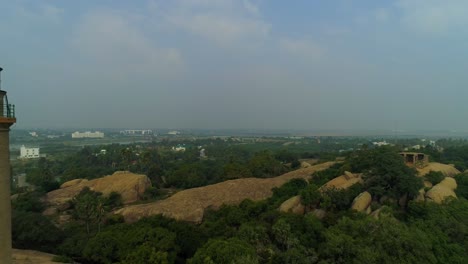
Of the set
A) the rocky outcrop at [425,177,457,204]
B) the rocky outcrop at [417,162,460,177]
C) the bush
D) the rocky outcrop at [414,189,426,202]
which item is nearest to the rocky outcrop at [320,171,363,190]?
the rocky outcrop at [414,189,426,202]

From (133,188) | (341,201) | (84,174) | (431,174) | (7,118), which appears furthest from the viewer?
(84,174)

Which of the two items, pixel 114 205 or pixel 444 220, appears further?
pixel 114 205

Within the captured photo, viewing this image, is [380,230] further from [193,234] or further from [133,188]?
[133,188]

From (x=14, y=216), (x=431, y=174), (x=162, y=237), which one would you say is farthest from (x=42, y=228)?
(x=431, y=174)

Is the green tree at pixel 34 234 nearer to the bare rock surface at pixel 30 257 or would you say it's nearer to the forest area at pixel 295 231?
the forest area at pixel 295 231

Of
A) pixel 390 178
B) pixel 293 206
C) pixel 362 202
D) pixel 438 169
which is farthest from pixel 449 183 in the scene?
pixel 293 206

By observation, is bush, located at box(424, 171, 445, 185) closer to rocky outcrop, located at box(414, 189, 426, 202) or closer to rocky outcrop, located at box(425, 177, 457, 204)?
rocky outcrop, located at box(425, 177, 457, 204)
